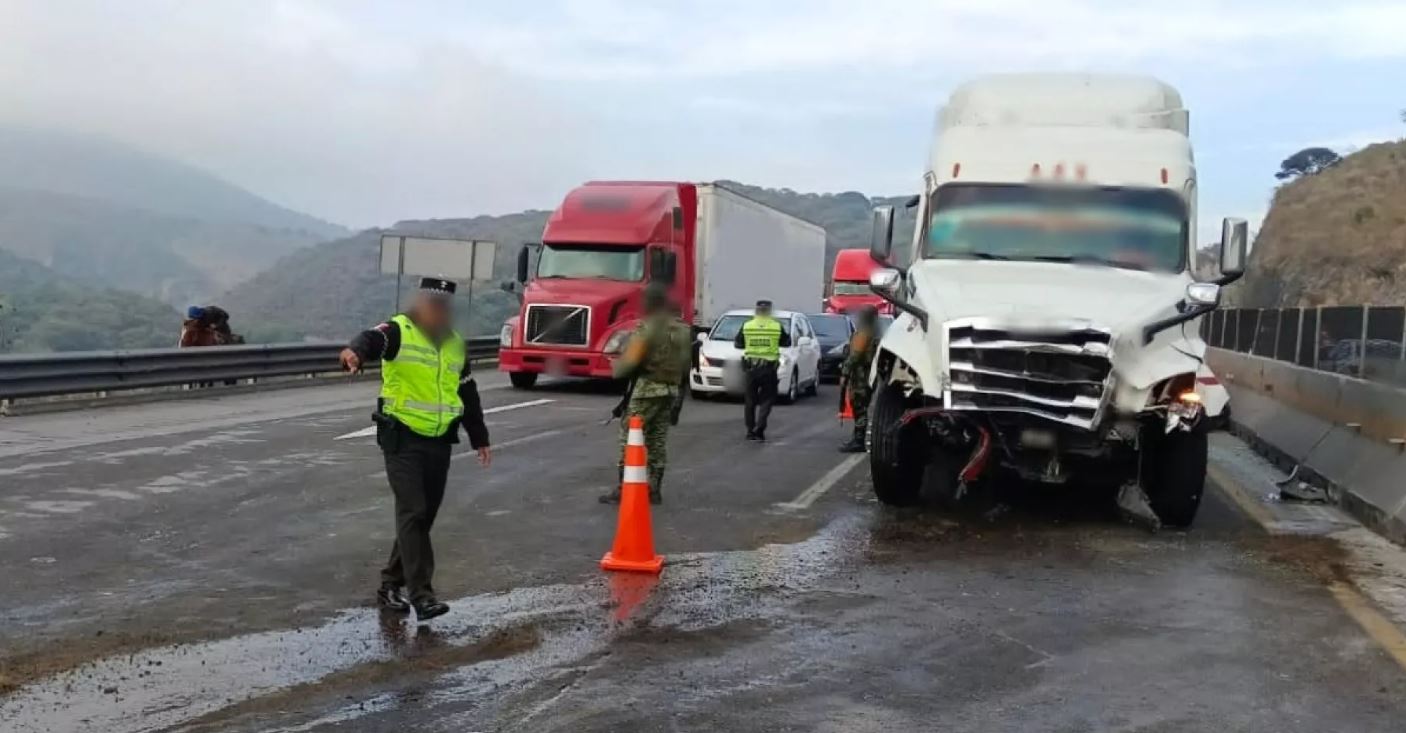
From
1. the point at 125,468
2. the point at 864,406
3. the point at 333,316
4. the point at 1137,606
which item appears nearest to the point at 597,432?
the point at 864,406

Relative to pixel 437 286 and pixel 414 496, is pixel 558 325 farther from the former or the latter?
pixel 414 496

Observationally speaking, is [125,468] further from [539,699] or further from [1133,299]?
[1133,299]

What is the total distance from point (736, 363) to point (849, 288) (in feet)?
62.5

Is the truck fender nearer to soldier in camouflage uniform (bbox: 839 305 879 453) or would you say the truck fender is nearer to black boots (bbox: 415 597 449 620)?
soldier in camouflage uniform (bbox: 839 305 879 453)

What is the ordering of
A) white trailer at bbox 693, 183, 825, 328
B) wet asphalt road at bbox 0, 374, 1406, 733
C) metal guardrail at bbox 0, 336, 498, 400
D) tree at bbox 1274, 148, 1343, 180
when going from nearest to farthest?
1. wet asphalt road at bbox 0, 374, 1406, 733
2. metal guardrail at bbox 0, 336, 498, 400
3. white trailer at bbox 693, 183, 825, 328
4. tree at bbox 1274, 148, 1343, 180

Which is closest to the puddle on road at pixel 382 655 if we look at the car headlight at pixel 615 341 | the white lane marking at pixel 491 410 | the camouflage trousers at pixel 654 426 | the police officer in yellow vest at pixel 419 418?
the police officer in yellow vest at pixel 419 418

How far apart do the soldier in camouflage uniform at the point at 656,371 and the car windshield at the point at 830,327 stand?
15.6 metres

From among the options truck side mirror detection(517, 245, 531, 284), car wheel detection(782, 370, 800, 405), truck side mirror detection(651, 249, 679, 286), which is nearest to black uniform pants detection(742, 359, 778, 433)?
car wheel detection(782, 370, 800, 405)

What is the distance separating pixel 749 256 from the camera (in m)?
28.0

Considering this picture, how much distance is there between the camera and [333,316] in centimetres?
3328

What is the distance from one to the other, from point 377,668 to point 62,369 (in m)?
13.6

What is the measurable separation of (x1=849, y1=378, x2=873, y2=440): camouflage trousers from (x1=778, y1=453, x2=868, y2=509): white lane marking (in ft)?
0.92

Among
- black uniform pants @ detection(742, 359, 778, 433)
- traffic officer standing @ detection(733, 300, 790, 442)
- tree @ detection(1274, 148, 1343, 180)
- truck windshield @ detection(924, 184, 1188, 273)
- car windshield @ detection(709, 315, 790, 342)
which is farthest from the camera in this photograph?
tree @ detection(1274, 148, 1343, 180)

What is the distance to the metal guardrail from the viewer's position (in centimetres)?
1670
